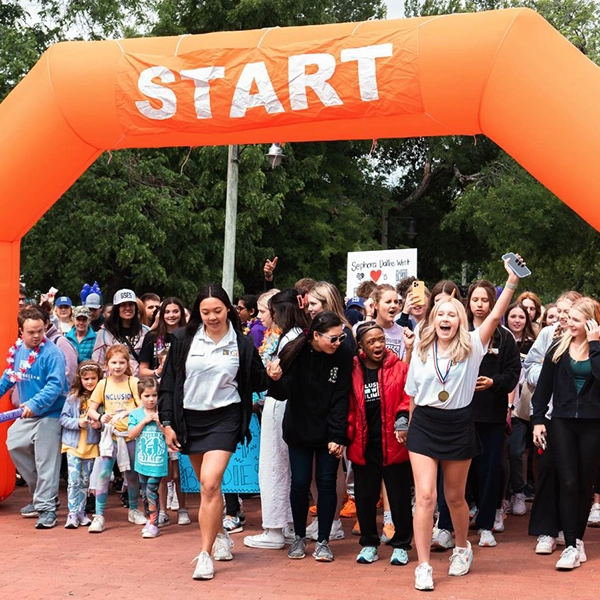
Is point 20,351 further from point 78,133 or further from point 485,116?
point 485,116

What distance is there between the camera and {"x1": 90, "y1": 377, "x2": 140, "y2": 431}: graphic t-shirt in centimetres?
900

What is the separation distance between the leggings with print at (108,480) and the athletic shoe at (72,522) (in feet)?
0.81

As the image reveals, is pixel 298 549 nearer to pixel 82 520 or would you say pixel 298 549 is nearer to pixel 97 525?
pixel 97 525

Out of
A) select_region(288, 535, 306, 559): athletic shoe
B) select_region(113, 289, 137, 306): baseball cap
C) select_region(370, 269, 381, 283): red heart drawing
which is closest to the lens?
select_region(288, 535, 306, 559): athletic shoe

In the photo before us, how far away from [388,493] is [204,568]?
1.48m

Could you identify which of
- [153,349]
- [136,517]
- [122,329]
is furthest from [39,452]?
[122,329]

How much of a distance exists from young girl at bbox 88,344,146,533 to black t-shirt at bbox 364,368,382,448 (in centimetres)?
230

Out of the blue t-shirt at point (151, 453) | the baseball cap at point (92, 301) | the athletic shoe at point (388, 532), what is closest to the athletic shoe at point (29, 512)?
the blue t-shirt at point (151, 453)

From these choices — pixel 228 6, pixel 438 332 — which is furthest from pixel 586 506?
pixel 228 6

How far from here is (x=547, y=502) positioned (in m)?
7.81

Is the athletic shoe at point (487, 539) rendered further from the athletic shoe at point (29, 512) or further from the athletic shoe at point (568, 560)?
the athletic shoe at point (29, 512)

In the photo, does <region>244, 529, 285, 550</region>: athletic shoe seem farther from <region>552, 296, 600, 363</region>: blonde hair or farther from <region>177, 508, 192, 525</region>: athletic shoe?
<region>552, 296, 600, 363</region>: blonde hair

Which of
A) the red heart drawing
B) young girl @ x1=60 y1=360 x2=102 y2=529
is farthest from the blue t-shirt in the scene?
the red heart drawing

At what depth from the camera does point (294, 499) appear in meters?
7.70
